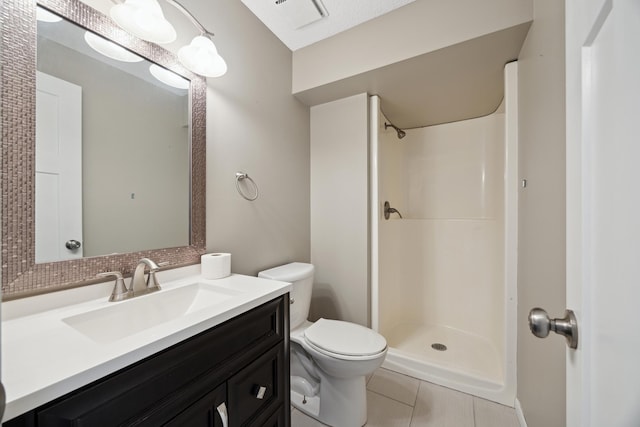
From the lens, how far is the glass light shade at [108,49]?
3.02 ft

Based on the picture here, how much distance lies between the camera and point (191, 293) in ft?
3.48

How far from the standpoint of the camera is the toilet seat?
1264 mm

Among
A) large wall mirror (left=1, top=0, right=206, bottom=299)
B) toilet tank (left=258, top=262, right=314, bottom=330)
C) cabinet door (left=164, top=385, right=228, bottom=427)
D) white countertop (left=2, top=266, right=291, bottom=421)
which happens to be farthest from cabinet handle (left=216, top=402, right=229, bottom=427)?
toilet tank (left=258, top=262, right=314, bottom=330)

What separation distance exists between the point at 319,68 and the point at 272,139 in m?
0.60

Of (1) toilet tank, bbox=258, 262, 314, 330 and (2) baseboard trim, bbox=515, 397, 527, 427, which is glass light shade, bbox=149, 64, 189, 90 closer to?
(1) toilet tank, bbox=258, 262, 314, 330

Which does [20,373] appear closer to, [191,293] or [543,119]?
[191,293]

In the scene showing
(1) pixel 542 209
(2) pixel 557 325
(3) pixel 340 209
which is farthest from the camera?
(3) pixel 340 209

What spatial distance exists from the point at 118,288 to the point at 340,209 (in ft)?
4.63

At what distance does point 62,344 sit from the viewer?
0.61 metres

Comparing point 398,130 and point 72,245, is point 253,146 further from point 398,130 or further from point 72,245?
point 398,130

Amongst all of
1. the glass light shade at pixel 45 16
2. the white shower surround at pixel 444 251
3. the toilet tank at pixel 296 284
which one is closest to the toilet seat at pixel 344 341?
the toilet tank at pixel 296 284

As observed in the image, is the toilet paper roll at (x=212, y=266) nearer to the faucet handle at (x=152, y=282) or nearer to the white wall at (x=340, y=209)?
the faucet handle at (x=152, y=282)
